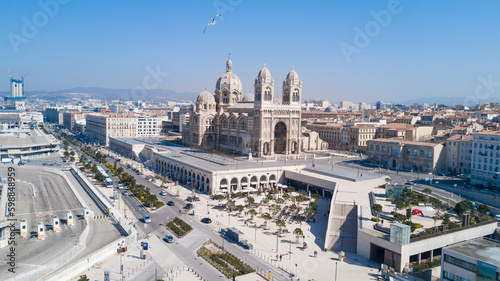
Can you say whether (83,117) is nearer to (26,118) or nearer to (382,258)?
(26,118)

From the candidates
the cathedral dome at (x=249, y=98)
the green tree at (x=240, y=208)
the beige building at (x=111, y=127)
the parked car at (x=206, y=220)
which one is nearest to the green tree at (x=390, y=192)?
the green tree at (x=240, y=208)

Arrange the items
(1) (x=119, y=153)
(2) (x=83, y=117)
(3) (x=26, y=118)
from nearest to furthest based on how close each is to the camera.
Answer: (1) (x=119, y=153)
(3) (x=26, y=118)
(2) (x=83, y=117)

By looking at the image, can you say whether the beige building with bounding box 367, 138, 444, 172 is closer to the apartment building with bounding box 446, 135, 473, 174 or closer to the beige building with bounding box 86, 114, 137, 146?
the apartment building with bounding box 446, 135, 473, 174

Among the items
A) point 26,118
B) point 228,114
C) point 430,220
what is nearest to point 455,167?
point 430,220

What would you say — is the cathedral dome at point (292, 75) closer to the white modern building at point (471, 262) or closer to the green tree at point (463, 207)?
the green tree at point (463, 207)

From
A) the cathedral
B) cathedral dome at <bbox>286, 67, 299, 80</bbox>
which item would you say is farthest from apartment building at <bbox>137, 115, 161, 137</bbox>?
cathedral dome at <bbox>286, 67, 299, 80</bbox>

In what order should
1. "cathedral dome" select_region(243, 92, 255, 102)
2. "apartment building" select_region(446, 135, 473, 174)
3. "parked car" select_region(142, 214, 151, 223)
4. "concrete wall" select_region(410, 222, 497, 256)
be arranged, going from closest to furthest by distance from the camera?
"concrete wall" select_region(410, 222, 497, 256), "parked car" select_region(142, 214, 151, 223), "apartment building" select_region(446, 135, 473, 174), "cathedral dome" select_region(243, 92, 255, 102)
